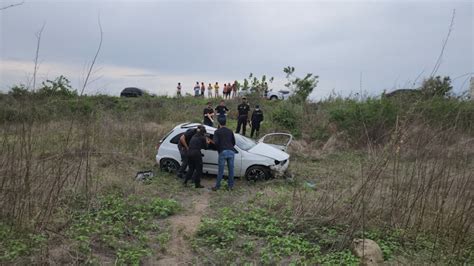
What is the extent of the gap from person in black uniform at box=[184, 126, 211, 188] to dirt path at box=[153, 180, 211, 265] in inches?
35.1

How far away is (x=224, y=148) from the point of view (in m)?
8.07

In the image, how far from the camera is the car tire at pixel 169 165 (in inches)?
361

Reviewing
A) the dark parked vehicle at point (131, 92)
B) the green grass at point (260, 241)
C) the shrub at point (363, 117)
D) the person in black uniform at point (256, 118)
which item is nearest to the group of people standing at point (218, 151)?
the green grass at point (260, 241)

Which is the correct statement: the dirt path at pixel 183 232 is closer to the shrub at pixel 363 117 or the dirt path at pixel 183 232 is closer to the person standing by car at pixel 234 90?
the shrub at pixel 363 117

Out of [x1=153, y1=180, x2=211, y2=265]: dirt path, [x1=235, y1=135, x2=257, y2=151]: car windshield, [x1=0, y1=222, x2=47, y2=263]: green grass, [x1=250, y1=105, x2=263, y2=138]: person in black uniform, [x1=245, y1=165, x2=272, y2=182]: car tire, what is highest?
[x1=250, y1=105, x2=263, y2=138]: person in black uniform

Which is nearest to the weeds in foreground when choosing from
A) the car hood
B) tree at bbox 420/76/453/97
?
the car hood

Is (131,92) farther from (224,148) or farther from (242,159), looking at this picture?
(224,148)

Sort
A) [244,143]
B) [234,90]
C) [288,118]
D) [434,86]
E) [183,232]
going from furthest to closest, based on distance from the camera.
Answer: [234,90]
[288,118]
[244,143]
[183,232]
[434,86]

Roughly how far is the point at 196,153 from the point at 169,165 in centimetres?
160

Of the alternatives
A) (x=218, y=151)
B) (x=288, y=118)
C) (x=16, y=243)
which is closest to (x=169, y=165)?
(x=218, y=151)

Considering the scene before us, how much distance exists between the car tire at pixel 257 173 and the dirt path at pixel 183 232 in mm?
1740

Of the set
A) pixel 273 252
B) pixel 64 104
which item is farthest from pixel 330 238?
pixel 64 104

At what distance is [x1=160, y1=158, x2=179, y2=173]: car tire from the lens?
9.17 meters

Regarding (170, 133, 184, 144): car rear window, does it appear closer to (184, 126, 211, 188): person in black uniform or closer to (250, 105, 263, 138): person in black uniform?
(184, 126, 211, 188): person in black uniform
